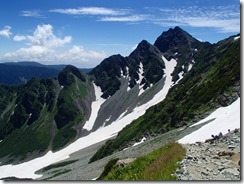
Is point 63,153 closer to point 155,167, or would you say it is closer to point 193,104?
point 193,104

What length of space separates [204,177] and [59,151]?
18480 centimetres

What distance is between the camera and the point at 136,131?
104125 mm

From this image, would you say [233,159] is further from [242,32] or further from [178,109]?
[178,109]

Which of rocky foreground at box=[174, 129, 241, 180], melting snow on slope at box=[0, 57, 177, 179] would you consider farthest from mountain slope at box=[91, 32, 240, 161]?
melting snow on slope at box=[0, 57, 177, 179]

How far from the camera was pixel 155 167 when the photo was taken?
14.1 m

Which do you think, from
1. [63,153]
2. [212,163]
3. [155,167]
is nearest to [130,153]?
[155,167]

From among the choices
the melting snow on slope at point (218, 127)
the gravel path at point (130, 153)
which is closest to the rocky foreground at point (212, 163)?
the melting snow on slope at point (218, 127)

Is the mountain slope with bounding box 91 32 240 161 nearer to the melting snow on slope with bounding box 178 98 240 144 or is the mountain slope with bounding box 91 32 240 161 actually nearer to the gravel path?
the gravel path

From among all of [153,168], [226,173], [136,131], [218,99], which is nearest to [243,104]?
[226,173]

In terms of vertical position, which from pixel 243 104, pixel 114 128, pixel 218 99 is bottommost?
pixel 114 128

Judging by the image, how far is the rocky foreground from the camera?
12648mm

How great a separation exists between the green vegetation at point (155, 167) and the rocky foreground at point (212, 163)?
302 mm

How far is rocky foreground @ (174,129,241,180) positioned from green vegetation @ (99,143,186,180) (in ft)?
0.99

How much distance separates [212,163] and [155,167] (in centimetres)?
217
